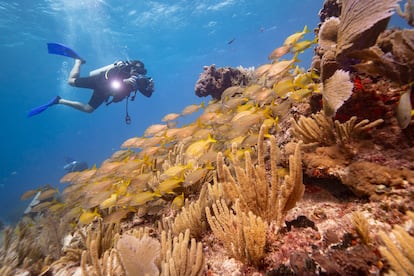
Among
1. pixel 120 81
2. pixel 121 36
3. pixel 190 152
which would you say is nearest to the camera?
A: pixel 190 152

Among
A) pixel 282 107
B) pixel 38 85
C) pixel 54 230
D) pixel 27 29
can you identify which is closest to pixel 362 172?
pixel 282 107

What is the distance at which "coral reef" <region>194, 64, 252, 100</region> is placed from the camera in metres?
8.98

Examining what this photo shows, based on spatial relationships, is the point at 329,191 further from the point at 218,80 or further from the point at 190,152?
the point at 218,80

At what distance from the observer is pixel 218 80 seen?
9039 millimetres

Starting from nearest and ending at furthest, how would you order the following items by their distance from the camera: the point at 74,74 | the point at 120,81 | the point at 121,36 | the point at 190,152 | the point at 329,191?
1. the point at 329,191
2. the point at 190,152
3. the point at 120,81
4. the point at 74,74
5. the point at 121,36

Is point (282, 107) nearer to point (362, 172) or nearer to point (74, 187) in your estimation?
point (362, 172)

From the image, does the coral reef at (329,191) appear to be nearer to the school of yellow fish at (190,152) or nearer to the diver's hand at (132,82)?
the school of yellow fish at (190,152)

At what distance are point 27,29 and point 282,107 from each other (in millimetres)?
39029

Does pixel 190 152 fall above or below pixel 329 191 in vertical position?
above

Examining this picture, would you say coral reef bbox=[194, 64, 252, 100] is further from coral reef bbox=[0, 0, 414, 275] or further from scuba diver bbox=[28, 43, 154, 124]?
coral reef bbox=[0, 0, 414, 275]

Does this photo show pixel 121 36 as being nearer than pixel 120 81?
No

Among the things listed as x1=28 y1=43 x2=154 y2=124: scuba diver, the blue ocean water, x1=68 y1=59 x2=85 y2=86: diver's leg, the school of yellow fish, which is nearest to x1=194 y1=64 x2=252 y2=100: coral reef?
x1=28 y1=43 x2=154 y2=124: scuba diver

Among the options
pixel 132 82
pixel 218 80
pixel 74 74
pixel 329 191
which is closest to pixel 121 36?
pixel 74 74

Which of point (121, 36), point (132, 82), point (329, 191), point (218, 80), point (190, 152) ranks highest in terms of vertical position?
point (121, 36)
